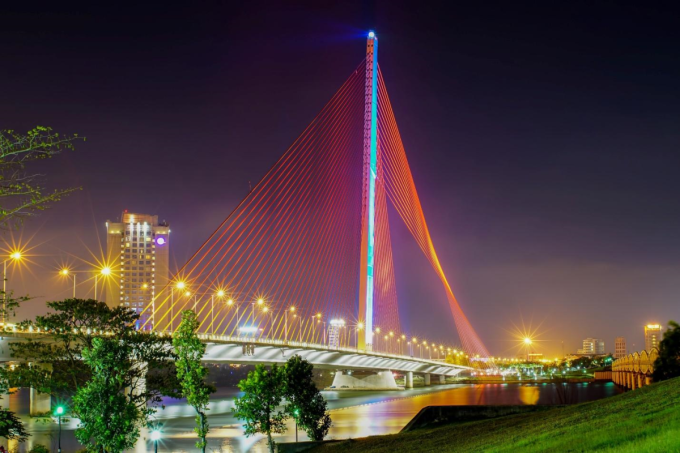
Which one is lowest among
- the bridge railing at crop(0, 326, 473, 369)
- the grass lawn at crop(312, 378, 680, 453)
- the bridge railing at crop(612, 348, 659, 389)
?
the bridge railing at crop(612, 348, 659, 389)

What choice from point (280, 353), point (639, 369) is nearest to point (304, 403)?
point (280, 353)

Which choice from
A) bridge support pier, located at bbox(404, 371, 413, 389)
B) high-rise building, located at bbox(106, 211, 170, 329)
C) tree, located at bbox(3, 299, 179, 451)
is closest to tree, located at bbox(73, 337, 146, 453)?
tree, located at bbox(3, 299, 179, 451)

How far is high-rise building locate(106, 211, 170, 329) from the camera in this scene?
147m

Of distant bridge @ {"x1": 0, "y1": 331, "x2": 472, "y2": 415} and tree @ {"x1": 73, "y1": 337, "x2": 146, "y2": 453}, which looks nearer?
tree @ {"x1": 73, "y1": 337, "x2": 146, "y2": 453}

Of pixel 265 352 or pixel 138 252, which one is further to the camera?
pixel 138 252

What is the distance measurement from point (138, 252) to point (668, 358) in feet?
387

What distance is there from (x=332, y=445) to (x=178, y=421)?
24677 millimetres

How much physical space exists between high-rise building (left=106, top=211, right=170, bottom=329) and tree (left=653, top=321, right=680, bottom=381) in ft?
362

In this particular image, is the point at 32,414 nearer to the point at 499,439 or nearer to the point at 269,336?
the point at 269,336

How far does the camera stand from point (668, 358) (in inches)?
1992

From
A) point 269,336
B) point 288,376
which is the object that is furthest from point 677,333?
point 288,376

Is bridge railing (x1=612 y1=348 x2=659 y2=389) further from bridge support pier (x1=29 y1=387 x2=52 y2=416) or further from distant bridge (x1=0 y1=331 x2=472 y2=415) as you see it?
bridge support pier (x1=29 y1=387 x2=52 y2=416)

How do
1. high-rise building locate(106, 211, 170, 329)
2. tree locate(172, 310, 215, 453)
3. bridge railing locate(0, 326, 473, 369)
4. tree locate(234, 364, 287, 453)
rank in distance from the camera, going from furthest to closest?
1. high-rise building locate(106, 211, 170, 329)
2. bridge railing locate(0, 326, 473, 369)
3. tree locate(234, 364, 287, 453)
4. tree locate(172, 310, 215, 453)

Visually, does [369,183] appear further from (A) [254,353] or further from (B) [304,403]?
(B) [304,403]
